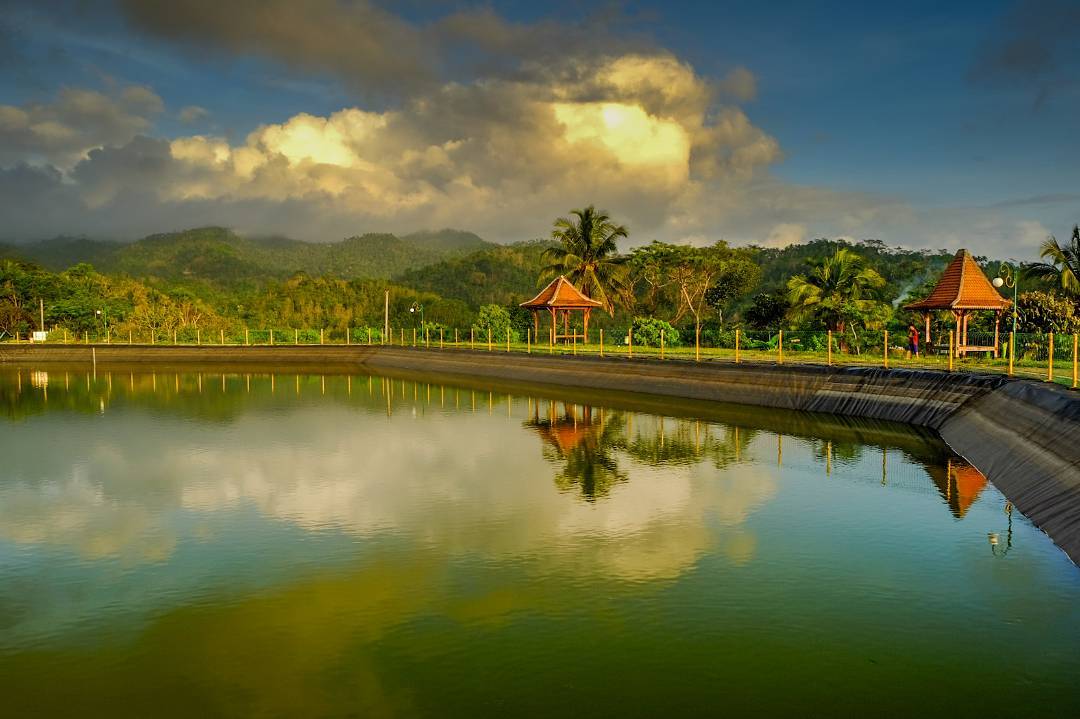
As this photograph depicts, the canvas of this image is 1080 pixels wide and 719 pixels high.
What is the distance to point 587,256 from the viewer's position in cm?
6562

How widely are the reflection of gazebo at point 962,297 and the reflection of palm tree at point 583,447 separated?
20445 millimetres

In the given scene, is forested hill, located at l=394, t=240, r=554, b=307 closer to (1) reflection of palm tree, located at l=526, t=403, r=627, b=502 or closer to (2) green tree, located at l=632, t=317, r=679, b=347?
(2) green tree, located at l=632, t=317, r=679, b=347

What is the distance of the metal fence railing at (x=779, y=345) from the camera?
32.6 meters

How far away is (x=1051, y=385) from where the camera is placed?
22062 mm

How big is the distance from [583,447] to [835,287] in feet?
108

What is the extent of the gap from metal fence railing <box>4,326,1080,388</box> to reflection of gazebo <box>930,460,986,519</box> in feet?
14.7

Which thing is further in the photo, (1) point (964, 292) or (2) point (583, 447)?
(1) point (964, 292)

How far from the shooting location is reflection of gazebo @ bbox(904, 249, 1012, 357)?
41312 millimetres

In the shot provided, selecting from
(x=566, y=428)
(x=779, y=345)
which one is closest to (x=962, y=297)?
(x=779, y=345)

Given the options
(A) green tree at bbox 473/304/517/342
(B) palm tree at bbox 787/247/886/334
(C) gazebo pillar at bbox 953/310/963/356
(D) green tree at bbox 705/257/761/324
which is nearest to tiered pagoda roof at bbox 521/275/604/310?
(A) green tree at bbox 473/304/517/342

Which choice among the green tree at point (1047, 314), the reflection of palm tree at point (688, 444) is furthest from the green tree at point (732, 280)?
the reflection of palm tree at point (688, 444)

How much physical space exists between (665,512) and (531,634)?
6.41 m

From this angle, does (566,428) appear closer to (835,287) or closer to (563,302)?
(835,287)

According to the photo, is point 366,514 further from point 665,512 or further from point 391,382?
point 391,382
